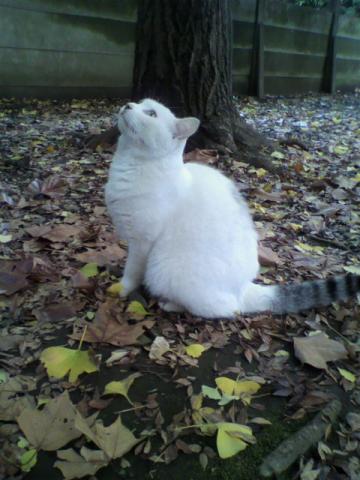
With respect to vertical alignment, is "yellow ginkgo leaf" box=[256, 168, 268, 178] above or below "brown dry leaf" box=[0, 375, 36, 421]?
above

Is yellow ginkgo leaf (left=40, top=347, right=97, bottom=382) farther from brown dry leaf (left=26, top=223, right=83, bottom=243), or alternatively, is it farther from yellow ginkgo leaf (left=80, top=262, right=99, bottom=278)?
brown dry leaf (left=26, top=223, right=83, bottom=243)

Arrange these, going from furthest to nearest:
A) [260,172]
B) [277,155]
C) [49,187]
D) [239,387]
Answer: [277,155]
[260,172]
[49,187]
[239,387]

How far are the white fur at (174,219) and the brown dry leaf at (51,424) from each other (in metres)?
0.80

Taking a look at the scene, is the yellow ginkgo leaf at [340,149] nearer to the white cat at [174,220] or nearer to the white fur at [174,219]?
the white cat at [174,220]

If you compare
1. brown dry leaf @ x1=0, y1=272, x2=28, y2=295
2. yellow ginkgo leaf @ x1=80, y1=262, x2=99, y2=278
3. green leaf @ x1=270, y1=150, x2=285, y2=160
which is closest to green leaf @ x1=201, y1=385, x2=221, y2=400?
yellow ginkgo leaf @ x1=80, y1=262, x2=99, y2=278

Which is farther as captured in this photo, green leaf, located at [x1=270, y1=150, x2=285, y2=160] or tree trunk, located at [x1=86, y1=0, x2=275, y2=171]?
green leaf, located at [x1=270, y1=150, x2=285, y2=160]

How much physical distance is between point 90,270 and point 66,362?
0.83m

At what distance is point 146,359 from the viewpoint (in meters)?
2.03

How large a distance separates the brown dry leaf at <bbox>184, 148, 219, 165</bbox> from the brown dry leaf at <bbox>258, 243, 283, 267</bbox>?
4.38 feet

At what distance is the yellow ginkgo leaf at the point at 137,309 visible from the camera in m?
2.30

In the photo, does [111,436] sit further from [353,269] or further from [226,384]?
[353,269]

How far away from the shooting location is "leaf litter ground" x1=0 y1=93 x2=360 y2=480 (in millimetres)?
1564

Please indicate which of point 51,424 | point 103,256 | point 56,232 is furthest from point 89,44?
point 51,424

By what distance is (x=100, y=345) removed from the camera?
2.08m
